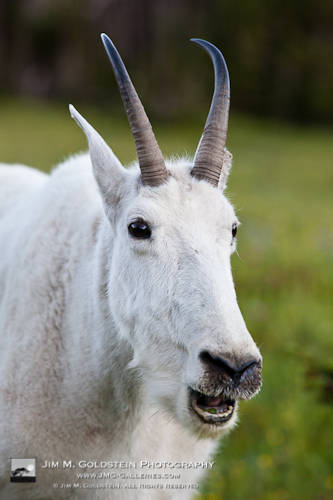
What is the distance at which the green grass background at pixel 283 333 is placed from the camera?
5043 millimetres

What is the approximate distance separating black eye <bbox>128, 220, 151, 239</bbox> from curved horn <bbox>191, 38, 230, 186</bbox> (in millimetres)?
468

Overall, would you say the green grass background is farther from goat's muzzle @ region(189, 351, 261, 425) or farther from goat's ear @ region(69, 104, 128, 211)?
goat's ear @ region(69, 104, 128, 211)

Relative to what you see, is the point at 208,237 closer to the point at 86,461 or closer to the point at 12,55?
the point at 86,461

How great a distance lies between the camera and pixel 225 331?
120 inches

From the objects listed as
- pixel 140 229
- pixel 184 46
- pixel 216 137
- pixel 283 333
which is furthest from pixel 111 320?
pixel 184 46

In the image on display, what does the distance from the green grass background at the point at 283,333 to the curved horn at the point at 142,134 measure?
173 centimetres

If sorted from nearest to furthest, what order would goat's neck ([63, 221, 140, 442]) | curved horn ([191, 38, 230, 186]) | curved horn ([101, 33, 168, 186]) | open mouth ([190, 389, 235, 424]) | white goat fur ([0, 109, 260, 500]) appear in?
1. open mouth ([190, 389, 235, 424])
2. white goat fur ([0, 109, 260, 500])
3. curved horn ([101, 33, 168, 186])
4. curved horn ([191, 38, 230, 186])
5. goat's neck ([63, 221, 140, 442])

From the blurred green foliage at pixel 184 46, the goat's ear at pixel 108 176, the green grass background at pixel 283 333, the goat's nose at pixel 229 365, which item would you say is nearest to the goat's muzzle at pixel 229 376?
the goat's nose at pixel 229 365

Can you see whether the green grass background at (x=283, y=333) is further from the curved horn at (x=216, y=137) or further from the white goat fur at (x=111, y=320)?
the curved horn at (x=216, y=137)

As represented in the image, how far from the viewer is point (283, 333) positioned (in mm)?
7219

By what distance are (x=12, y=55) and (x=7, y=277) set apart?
38.5m

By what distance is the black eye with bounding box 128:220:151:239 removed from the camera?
138 inches

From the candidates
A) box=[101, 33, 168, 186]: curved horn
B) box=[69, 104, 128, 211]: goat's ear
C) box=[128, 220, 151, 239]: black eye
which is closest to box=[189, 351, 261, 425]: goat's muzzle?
box=[128, 220, 151, 239]: black eye

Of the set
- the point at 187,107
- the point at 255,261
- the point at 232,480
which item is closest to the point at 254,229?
the point at 255,261
